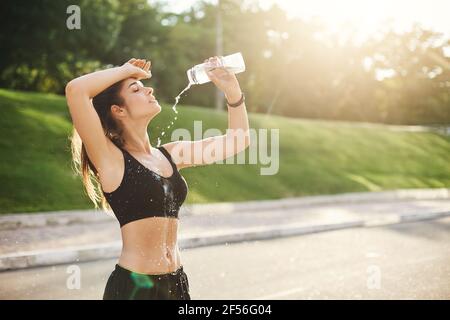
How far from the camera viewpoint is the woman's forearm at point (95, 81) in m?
2.53

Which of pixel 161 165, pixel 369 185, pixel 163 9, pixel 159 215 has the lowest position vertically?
pixel 369 185

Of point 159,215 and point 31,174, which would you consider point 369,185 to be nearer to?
point 31,174

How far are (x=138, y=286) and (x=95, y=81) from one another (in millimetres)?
991

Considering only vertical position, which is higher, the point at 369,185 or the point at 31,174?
the point at 31,174

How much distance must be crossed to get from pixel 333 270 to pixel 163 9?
41683mm

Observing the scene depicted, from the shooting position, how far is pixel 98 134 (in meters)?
2.62

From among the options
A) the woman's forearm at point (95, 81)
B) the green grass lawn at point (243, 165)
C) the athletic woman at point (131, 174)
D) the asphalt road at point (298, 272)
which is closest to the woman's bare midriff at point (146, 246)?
the athletic woman at point (131, 174)

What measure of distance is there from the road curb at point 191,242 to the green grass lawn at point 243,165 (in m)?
1.66

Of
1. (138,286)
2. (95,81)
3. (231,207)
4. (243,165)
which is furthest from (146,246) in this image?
(243,165)

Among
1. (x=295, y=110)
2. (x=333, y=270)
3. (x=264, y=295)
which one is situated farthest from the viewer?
(x=295, y=110)

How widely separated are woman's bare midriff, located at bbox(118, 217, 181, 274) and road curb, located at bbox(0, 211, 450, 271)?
594 centimetres

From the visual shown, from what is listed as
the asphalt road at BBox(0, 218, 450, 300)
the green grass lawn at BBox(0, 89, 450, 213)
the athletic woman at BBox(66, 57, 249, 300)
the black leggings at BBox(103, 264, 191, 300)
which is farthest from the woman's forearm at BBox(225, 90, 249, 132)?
the green grass lawn at BBox(0, 89, 450, 213)

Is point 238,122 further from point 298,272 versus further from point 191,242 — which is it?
point 191,242
